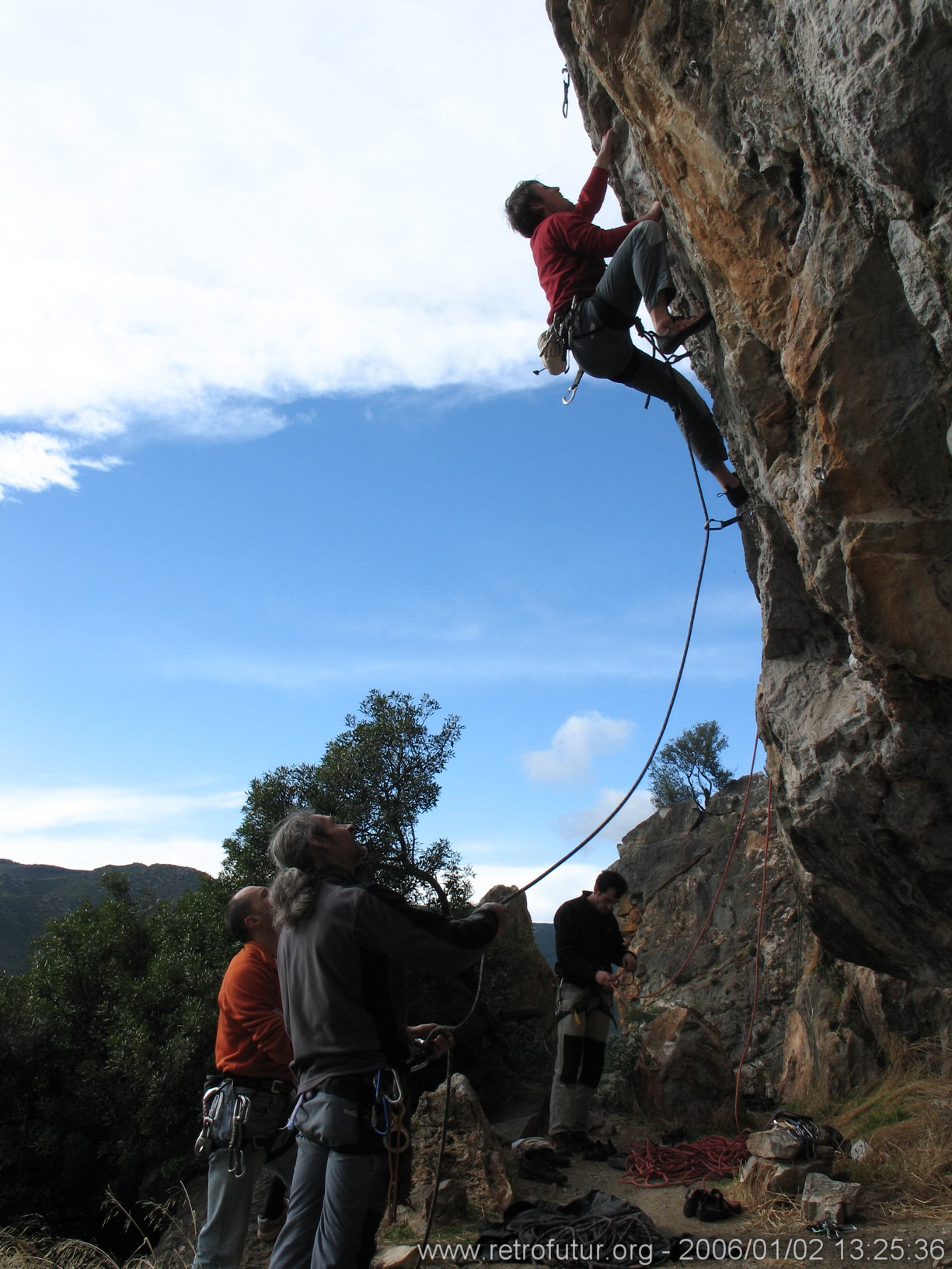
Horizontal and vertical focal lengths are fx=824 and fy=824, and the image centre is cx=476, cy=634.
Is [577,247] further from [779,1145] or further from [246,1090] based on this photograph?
[779,1145]

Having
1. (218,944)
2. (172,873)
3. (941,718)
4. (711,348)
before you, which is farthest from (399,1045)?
(172,873)

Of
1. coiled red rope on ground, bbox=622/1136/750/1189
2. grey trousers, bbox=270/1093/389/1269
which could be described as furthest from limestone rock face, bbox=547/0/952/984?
grey trousers, bbox=270/1093/389/1269

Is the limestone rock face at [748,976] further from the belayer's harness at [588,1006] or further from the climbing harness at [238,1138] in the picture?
the climbing harness at [238,1138]

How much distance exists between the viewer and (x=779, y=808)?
5195 millimetres

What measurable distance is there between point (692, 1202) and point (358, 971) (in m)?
3.37

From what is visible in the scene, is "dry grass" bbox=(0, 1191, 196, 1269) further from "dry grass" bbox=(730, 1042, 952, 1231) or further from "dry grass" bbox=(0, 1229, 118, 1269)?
"dry grass" bbox=(730, 1042, 952, 1231)

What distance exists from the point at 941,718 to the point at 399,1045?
2.99 meters

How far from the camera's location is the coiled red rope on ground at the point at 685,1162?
18.1ft

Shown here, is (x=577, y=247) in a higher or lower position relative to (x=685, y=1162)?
higher

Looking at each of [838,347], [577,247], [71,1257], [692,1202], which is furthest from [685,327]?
[71,1257]

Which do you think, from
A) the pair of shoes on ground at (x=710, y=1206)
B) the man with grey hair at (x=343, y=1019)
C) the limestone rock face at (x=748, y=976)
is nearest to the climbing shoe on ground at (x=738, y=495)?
the limestone rock face at (x=748, y=976)

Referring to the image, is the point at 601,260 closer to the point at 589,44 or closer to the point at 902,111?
the point at 589,44

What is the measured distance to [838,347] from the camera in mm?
3586
